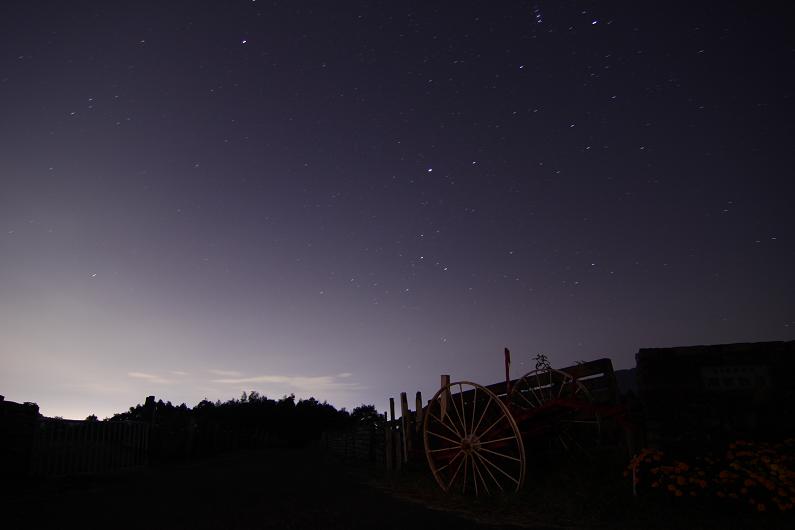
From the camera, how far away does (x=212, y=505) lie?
275 inches

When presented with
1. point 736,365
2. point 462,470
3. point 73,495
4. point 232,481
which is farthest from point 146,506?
point 736,365

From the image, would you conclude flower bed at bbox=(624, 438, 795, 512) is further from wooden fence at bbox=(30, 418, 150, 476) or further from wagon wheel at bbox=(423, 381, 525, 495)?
wooden fence at bbox=(30, 418, 150, 476)

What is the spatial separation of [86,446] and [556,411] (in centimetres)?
1183

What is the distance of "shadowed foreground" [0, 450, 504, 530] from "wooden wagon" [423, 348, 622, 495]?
138 cm

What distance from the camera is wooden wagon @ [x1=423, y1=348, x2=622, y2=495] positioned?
7703mm

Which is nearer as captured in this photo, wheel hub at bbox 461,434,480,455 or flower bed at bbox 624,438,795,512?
flower bed at bbox 624,438,795,512

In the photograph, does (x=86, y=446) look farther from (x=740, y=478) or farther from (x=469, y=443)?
(x=740, y=478)

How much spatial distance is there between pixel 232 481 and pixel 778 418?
1000 centimetres

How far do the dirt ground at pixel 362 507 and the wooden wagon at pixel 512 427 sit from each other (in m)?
0.46

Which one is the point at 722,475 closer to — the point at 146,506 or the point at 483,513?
the point at 483,513

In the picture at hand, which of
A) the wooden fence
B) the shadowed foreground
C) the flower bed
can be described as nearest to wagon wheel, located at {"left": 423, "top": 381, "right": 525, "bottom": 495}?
the shadowed foreground

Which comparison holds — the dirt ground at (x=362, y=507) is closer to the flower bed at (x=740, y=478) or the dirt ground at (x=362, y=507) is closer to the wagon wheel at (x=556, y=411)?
the flower bed at (x=740, y=478)

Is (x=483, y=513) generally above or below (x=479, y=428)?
below

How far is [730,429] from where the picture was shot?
22.2ft
